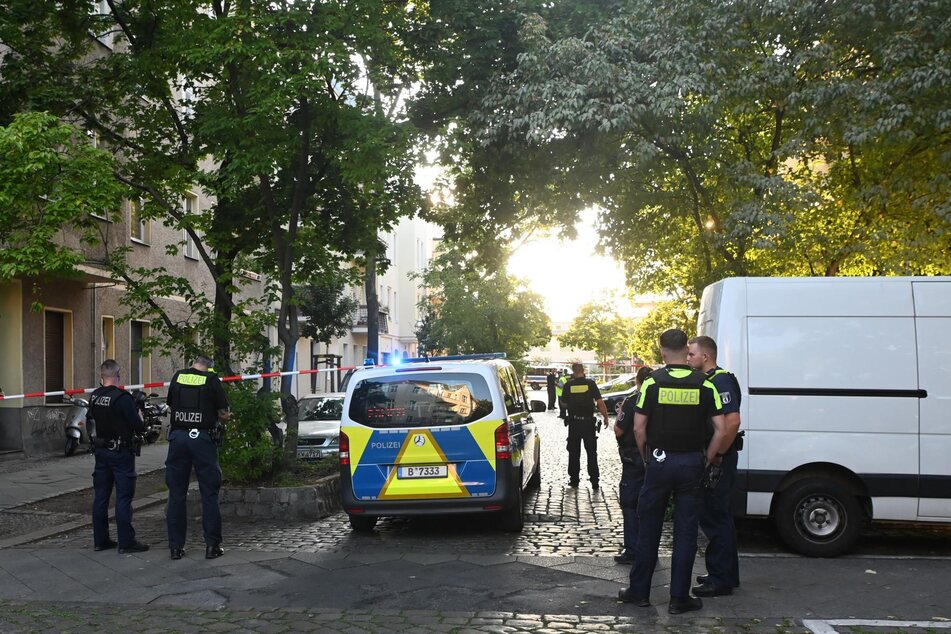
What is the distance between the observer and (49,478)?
15438 millimetres

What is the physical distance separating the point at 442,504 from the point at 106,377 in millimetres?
3320

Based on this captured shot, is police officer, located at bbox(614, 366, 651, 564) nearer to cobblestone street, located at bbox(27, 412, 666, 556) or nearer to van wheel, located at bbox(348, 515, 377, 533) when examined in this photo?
cobblestone street, located at bbox(27, 412, 666, 556)

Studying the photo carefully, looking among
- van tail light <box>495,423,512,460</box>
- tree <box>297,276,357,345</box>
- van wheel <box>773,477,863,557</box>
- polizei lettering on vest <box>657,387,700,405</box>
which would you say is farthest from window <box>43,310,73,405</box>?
polizei lettering on vest <box>657,387,700,405</box>

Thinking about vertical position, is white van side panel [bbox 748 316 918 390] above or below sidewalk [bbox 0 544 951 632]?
above

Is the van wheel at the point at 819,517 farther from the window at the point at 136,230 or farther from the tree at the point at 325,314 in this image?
the tree at the point at 325,314

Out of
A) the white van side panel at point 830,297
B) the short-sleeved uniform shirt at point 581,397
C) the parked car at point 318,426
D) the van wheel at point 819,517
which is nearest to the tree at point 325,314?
the parked car at point 318,426

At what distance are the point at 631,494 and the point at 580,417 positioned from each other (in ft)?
17.1

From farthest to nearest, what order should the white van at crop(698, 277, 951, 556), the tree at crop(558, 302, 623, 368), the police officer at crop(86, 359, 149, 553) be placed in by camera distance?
the tree at crop(558, 302, 623, 368) → the police officer at crop(86, 359, 149, 553) → the white van at crop(698, 277, 951, 556)

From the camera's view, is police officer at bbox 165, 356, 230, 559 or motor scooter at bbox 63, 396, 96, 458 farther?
motor scooter at bbox 63, 396, 96, 458

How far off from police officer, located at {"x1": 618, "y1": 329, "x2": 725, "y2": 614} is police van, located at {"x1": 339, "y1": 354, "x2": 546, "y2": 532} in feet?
9.97

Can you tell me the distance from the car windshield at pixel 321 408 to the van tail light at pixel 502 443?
595 centimetres

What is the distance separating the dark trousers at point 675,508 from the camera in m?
6.65

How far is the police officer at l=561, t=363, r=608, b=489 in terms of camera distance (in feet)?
45.4

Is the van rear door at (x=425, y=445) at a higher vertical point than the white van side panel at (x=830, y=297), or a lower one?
lower
